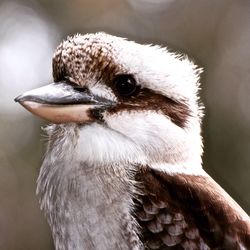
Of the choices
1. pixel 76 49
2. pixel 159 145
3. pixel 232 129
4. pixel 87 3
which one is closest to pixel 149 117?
pixel 159 145

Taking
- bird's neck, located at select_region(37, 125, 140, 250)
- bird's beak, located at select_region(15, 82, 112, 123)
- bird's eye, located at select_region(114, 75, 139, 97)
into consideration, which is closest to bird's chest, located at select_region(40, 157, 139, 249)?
bird's neck, located at select_region(37, 125, 140, 250)

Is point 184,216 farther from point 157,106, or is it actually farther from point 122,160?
point 157,106

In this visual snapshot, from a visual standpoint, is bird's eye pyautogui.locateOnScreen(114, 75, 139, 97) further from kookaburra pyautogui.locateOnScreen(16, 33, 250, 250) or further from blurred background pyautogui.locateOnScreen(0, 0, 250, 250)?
blurred background pyautogui.locateOnScreen(0, 0, 250, 250)

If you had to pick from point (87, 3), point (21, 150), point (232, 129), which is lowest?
point (21, 150)

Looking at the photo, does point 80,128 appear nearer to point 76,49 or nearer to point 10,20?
point 76,49

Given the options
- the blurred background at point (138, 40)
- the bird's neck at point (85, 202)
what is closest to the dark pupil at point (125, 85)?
the bird's neck at point (85, 202)

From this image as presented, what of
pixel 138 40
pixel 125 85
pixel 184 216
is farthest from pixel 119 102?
pixel 138 40
